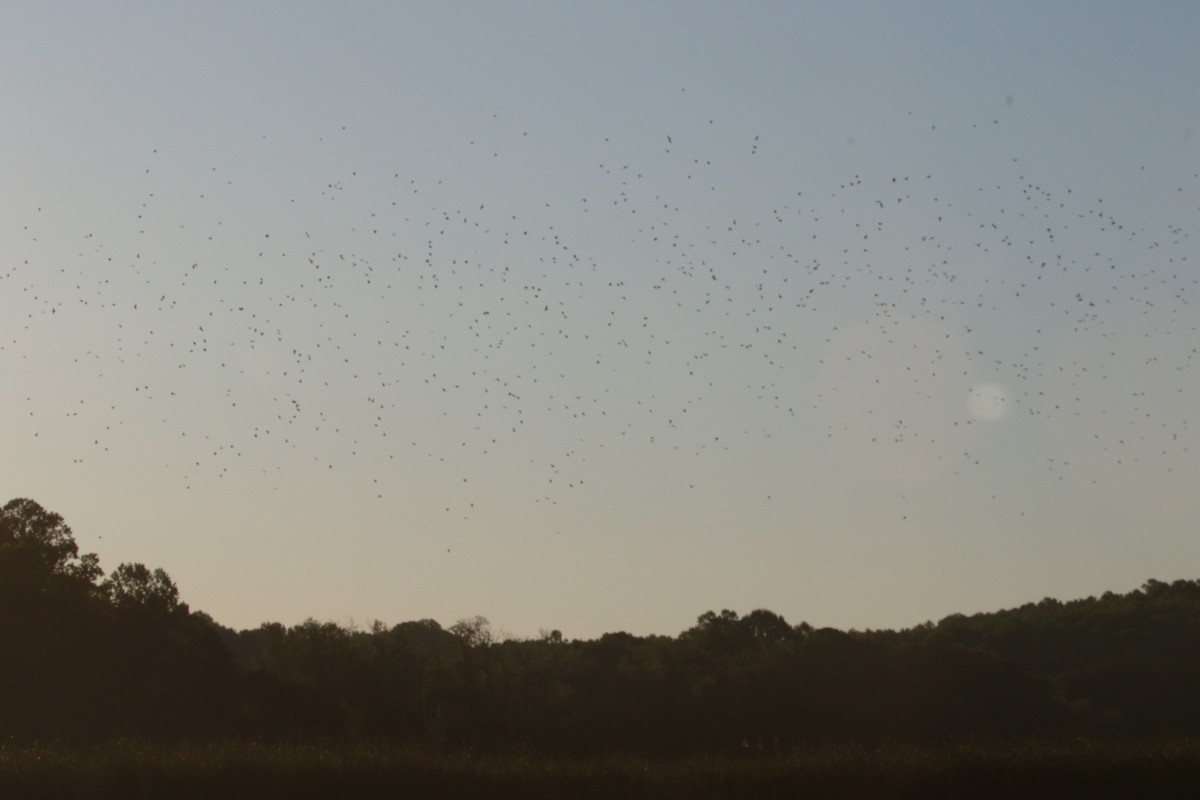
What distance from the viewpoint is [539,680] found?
88.7 metres

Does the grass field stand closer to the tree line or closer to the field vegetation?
the field vegetation

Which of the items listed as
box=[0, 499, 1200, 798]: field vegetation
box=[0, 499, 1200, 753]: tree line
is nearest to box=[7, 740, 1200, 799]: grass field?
box=[0, 499, 1200, 798]: field vegetation

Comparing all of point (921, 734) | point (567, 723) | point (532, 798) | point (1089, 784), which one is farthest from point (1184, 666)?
point (532, 798)

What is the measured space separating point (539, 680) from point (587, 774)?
46.2 meters

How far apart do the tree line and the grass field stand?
14229 millimetres

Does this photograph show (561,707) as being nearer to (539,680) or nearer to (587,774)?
(539,680)

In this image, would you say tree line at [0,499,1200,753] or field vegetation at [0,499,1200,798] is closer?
field vegetation at [0,499,1200,798]

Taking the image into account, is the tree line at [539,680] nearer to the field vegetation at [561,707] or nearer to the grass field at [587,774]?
the field vegetation at [561,707]

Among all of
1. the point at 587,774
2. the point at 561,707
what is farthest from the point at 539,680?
the point at 587,774

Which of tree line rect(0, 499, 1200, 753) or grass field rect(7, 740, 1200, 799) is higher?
tree line rect(0, 499, 1200, 753)

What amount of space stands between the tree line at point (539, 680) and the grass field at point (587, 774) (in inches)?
560

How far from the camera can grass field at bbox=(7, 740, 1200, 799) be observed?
41.1 m

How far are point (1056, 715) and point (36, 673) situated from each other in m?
52.8

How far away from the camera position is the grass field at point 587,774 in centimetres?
4109
